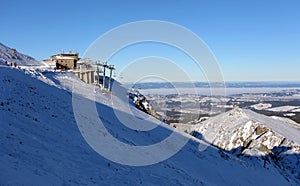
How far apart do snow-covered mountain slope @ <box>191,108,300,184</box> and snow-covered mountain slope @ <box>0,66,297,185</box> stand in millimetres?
11432

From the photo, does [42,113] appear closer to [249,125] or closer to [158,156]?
[158,156]

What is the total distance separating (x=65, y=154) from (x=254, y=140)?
42037 millimetres

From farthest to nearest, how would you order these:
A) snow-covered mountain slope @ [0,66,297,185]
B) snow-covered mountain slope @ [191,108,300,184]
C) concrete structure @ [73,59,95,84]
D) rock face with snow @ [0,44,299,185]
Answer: concrete structure @ [73,59,95,84]
snow-covered mountain slope @ [191,108,300,184]
rock face with snow @ [0,44,299,185]
snow-covered mountain slope @ [0,66,297,185]

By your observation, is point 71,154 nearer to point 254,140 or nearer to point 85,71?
point 85,71

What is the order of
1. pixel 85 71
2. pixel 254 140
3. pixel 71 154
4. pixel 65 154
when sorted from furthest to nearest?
pixel 85 71 < pixel 254 140 < pixel 71 154 < pixel 65 154

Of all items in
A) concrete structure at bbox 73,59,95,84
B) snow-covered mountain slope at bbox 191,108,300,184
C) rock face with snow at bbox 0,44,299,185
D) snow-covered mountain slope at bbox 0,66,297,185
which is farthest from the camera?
concrete structure at bbox 73,59,95,84

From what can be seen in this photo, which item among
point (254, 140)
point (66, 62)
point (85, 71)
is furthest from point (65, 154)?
point (66, 62)

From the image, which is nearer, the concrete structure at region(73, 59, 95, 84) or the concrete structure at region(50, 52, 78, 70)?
the concrete structure at region(73, 59, 95, 84)

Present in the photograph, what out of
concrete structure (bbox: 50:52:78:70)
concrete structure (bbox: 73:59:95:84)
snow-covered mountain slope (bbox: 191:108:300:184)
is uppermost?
concrete structure (bbox: 50:52:78:70)

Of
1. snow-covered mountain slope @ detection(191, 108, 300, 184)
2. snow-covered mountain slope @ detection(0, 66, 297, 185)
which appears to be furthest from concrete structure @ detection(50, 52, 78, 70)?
snow-covered mountain slope @ detection(191, 108, 300, 184)

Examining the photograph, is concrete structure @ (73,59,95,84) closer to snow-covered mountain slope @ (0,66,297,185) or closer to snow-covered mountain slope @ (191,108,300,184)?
snow-covered mountain slope @ (0,66,297,185)

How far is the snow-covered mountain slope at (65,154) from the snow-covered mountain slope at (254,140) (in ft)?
37.5

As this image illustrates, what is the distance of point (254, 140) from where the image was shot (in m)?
46.8

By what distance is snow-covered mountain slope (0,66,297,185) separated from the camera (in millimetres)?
11023
